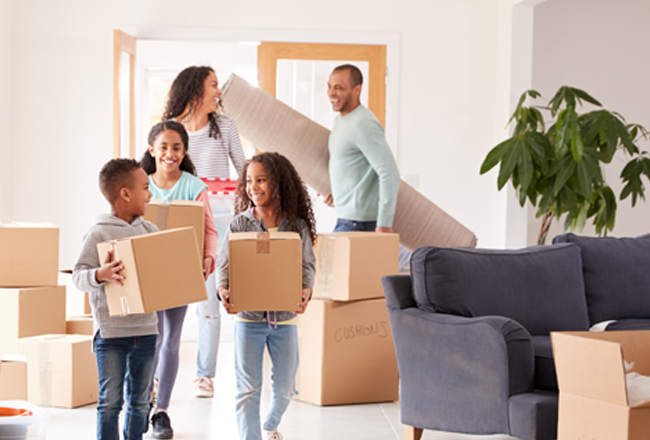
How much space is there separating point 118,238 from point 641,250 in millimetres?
2252

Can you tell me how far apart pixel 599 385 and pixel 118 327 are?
50.3 inches

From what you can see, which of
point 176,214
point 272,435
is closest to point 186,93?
point 176,214

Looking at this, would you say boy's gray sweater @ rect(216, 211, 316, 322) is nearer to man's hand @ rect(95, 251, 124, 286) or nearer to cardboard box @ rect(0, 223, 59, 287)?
man's hand @ rect(95, 251, 124, 286)

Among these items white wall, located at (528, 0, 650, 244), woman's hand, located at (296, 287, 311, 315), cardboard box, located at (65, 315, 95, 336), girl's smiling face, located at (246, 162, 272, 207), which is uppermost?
white wall, located at (528, 0, 650, 244)

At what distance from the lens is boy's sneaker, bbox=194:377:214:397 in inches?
120

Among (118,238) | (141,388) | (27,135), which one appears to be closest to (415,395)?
(141,388)

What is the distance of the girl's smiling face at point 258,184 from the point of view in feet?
7.29

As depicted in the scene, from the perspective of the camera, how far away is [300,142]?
127 inches

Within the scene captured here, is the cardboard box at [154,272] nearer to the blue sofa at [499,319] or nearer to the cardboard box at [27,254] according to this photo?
the blue sofa at [499,319]

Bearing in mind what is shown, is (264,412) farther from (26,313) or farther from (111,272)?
(111,272)

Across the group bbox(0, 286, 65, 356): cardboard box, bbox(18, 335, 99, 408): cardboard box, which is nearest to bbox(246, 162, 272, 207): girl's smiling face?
bbox(18, 335, 99, 408): cardboard box

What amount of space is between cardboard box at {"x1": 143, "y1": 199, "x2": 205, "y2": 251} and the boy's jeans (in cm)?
48

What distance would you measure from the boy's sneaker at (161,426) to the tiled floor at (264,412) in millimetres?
44

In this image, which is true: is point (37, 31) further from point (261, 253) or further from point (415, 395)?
point (415, 395)
